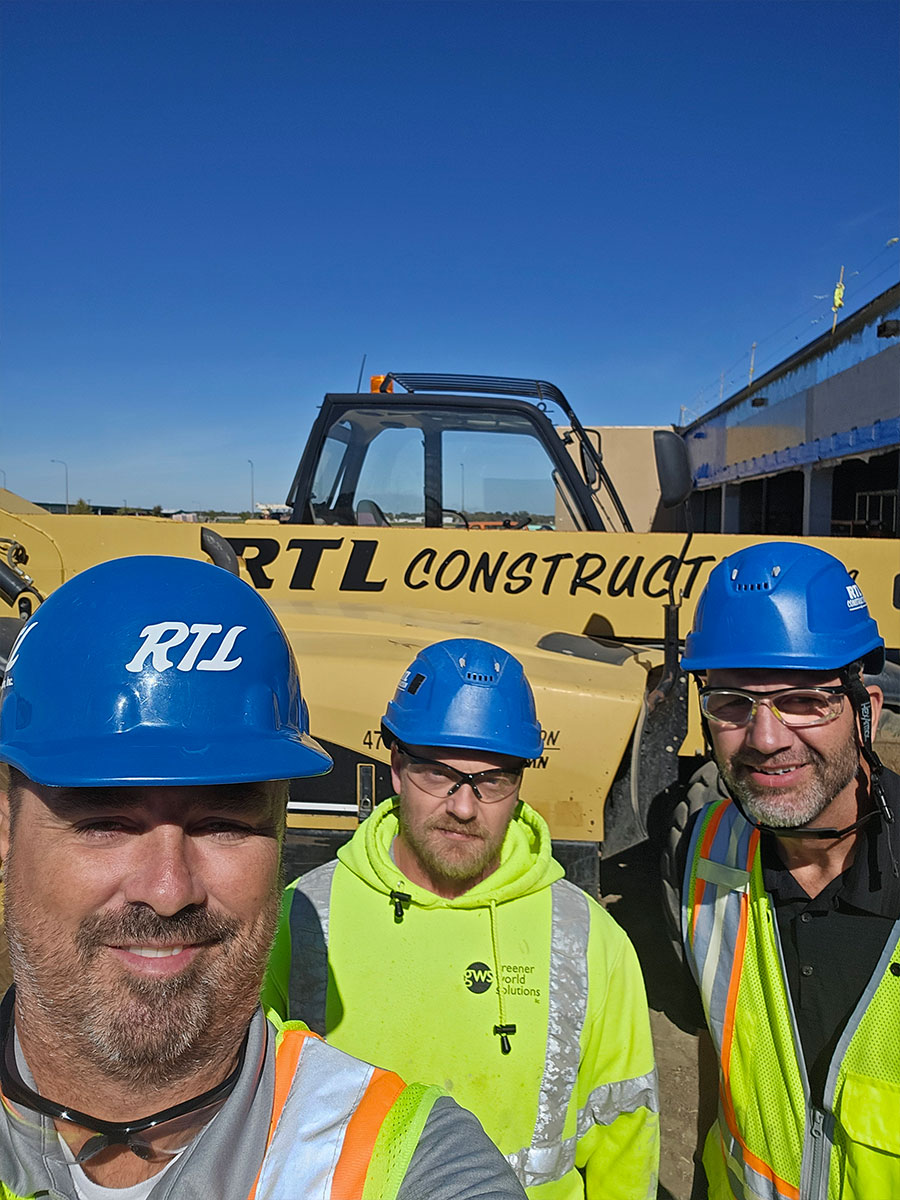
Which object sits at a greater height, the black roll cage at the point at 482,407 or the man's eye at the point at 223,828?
the black roll cage at the point at 482,407

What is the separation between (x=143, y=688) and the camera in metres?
1.13

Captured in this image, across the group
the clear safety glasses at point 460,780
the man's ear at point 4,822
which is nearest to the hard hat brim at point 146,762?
the man's ear at point 4,822

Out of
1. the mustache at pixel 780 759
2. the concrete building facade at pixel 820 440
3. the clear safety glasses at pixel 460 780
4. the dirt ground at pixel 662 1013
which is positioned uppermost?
the concrete building facade at pixel 820 440

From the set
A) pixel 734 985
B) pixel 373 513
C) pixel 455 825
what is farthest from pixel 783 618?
pixel 373 513

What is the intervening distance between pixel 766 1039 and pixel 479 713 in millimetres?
1057

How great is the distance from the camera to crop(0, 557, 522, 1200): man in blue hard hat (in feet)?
3.37

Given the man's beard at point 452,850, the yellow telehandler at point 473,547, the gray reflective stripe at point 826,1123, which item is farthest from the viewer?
the yellow telehandler at point 473,547

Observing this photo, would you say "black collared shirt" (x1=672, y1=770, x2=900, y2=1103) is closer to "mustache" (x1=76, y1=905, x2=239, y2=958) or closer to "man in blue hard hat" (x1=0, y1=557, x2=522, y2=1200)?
"man in blue hard hat" (x1=0, y1=557, x2=522, y2=1200)

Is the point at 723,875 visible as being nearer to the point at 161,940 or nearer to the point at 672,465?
the point at 161,940

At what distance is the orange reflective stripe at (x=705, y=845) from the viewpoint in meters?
2.09

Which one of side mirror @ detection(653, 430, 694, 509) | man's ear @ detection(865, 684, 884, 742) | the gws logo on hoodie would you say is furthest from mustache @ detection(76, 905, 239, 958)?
side mirror @ detection(653, 430, 694, 509)

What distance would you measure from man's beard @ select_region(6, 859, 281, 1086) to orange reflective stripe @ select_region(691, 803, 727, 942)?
1.40 m

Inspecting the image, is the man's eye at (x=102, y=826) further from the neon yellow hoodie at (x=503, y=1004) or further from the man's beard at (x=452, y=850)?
the man's beard at (x=452, y=850)

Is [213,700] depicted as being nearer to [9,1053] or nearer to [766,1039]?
[9,1053]
